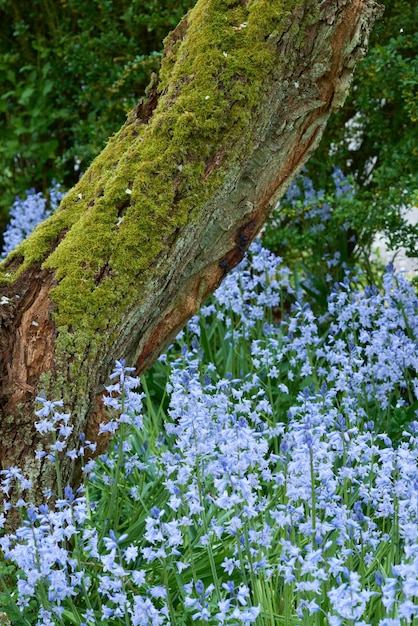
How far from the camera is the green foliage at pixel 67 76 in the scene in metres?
7.10

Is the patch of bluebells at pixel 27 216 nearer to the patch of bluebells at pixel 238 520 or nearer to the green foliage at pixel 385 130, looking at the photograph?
the green foliage at pixel 385 130

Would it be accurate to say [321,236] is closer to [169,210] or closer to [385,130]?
[385,130]

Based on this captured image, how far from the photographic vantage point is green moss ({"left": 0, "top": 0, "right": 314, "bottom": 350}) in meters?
3.37

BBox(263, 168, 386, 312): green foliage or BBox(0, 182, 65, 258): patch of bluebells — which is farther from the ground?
BBox(0, 182, 65, 258): patch of bluebells

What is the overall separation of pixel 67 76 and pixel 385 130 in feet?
10.8

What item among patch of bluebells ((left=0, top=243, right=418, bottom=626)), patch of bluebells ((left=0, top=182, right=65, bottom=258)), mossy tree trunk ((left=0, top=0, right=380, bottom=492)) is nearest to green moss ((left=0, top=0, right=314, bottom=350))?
mossy tree trunk ((left=0, top=0, right=380, bottom=492))

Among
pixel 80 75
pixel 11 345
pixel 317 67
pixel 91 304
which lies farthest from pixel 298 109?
pixel 80 75

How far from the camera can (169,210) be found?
341 cm

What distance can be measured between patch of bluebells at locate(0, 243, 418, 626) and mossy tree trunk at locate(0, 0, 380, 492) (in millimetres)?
176

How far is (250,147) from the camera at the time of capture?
349 centimetres

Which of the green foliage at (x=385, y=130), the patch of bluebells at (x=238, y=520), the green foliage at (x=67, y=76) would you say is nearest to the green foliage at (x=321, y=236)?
the green foliage at (x=385, y=130)

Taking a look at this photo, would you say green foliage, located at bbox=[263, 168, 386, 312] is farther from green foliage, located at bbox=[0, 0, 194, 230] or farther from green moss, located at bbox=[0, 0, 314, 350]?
green moss, located at bbox=[0, 0, 314, 350]

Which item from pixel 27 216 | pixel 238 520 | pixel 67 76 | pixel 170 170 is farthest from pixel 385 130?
pixel 238 520

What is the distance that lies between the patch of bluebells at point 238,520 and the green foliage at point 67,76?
3.34 metres
